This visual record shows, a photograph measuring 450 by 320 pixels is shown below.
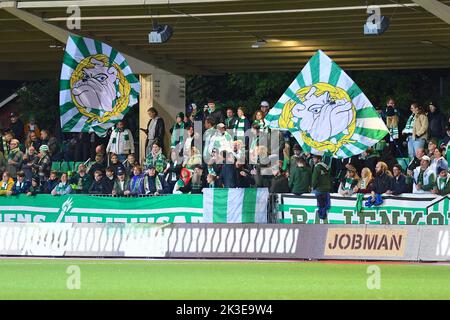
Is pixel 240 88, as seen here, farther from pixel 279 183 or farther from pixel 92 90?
pixel 92 90

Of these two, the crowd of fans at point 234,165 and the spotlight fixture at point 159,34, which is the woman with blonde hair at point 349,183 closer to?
the crowd of fans at point 234,165

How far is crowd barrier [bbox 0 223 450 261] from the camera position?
23.7 metres

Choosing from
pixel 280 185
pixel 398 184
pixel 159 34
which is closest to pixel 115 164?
pixel 159 34

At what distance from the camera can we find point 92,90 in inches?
969

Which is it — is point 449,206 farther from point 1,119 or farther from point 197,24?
point 1,119

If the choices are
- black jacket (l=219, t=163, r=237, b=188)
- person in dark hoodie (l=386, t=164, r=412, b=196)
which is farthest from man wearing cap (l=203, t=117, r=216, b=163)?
person in dark hoodie (l=386, t=164, r=412, b=196)

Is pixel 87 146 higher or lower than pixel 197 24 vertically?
lower

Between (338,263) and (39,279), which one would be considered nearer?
(39,279)

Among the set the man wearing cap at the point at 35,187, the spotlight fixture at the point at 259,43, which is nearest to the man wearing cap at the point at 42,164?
the man wearing cap at the point at 35,187

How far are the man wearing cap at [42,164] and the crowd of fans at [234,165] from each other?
25 millimetres

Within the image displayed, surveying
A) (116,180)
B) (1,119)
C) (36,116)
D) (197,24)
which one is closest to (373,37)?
(197,24)

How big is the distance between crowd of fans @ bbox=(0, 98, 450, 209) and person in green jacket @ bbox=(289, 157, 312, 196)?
2 cm

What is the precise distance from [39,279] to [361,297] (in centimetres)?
614

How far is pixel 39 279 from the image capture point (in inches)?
827
